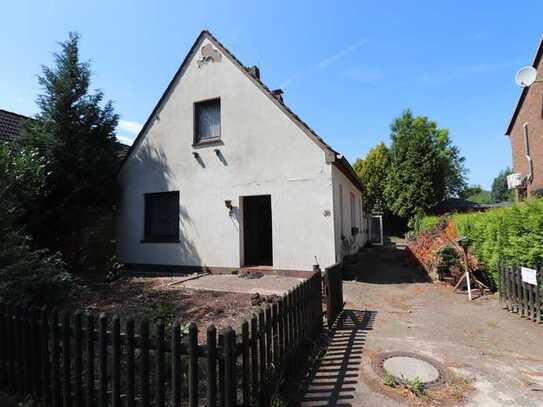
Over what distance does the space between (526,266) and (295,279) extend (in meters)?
5.13

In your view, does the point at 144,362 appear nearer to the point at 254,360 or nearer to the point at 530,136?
the point at 254,360

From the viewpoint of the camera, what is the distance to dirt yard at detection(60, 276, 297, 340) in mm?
5363

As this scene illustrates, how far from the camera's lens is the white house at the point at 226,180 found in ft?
28.4

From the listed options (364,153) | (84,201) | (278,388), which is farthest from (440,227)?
(364,153)

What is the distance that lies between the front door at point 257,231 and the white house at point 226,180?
0.04m

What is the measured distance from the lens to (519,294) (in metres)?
5.43

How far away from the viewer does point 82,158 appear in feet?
33.7

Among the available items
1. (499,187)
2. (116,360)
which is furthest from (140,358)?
(499,187)

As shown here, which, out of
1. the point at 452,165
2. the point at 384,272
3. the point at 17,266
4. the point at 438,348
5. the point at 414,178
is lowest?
the point at 438,348

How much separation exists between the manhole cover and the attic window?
8.21 metres

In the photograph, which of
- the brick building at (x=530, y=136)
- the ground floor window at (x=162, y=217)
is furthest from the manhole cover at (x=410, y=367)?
the brick building at (x=530, y=136)

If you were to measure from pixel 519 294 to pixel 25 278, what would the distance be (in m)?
8.01

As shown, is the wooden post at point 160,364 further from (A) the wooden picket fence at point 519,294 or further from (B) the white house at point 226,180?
(B) the white house at point 226,180

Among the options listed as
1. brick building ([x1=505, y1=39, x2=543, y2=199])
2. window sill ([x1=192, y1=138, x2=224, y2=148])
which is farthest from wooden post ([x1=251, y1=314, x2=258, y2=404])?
brick building ([x1=505, y1=39, x2=543, y2=199])
